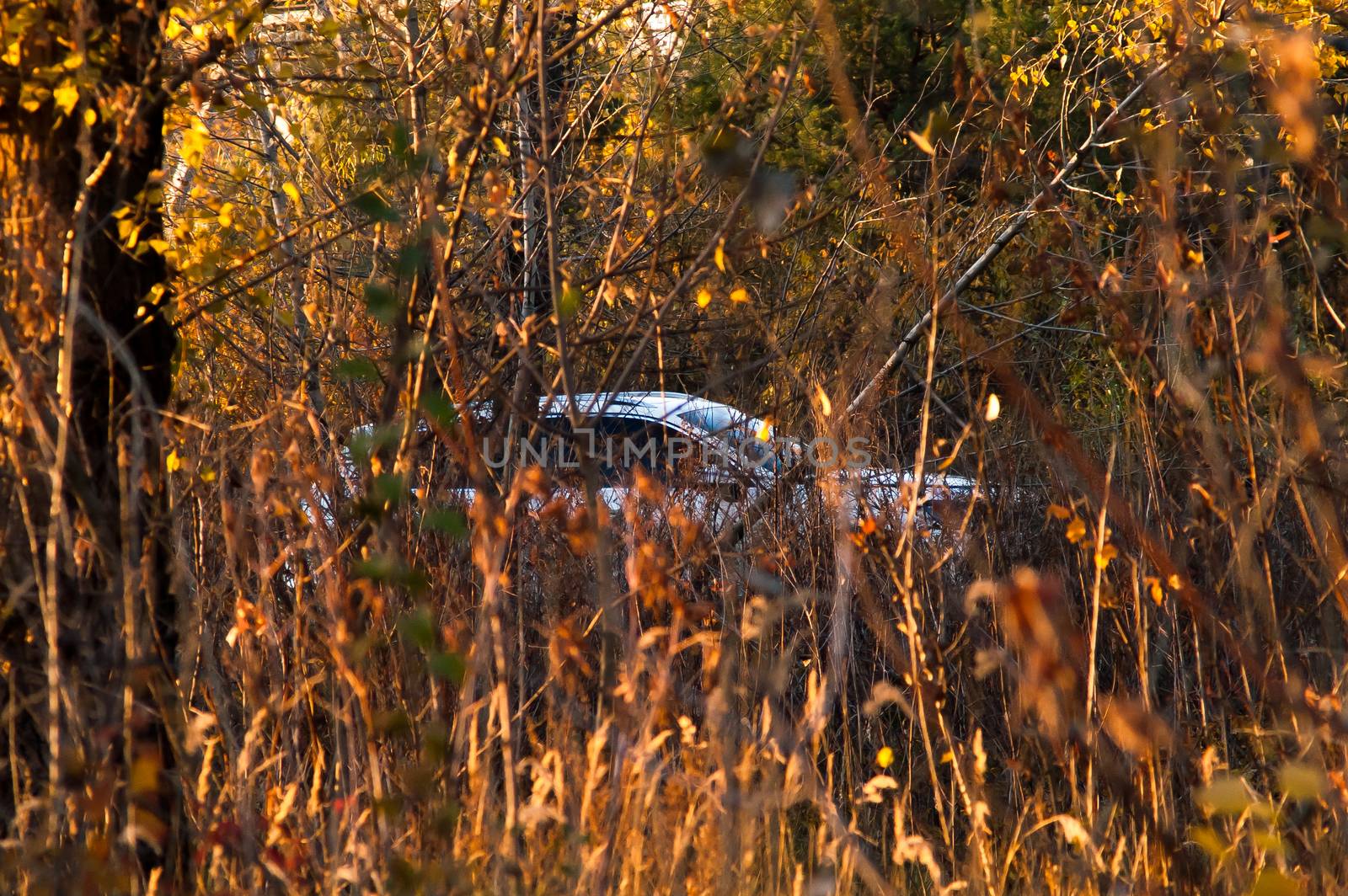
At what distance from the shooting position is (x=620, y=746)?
2.50 meters

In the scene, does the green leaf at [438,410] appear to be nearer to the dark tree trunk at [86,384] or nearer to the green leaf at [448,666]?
the green leaf at [448,666]

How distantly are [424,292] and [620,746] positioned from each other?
7.61ft

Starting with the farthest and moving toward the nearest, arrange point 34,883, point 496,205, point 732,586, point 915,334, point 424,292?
point 915,334 < point 732,586 < point 424,292 < point 496,205 < point 34,883

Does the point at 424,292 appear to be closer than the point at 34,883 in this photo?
No

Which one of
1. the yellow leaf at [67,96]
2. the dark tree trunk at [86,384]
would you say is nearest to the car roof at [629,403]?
the dark tree trunk at [86,384]

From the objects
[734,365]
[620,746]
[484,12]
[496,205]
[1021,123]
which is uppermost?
[484,12]

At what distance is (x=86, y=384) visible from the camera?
301cm

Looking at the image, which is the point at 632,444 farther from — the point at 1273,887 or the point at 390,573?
the point at 1273,887

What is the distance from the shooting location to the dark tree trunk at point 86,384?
2.64m

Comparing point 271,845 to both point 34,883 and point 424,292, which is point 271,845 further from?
point 424,292

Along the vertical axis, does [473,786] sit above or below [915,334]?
below

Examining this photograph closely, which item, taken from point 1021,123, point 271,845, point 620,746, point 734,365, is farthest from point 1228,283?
point 734,365

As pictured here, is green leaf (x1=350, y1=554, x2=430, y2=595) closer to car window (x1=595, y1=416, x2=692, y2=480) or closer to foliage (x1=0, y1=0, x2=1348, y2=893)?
foliage (x1=0, y1=0, x2=1348, y2=893)

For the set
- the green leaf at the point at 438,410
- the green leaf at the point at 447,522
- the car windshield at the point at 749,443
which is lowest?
the car windshield at the point at 749,443
